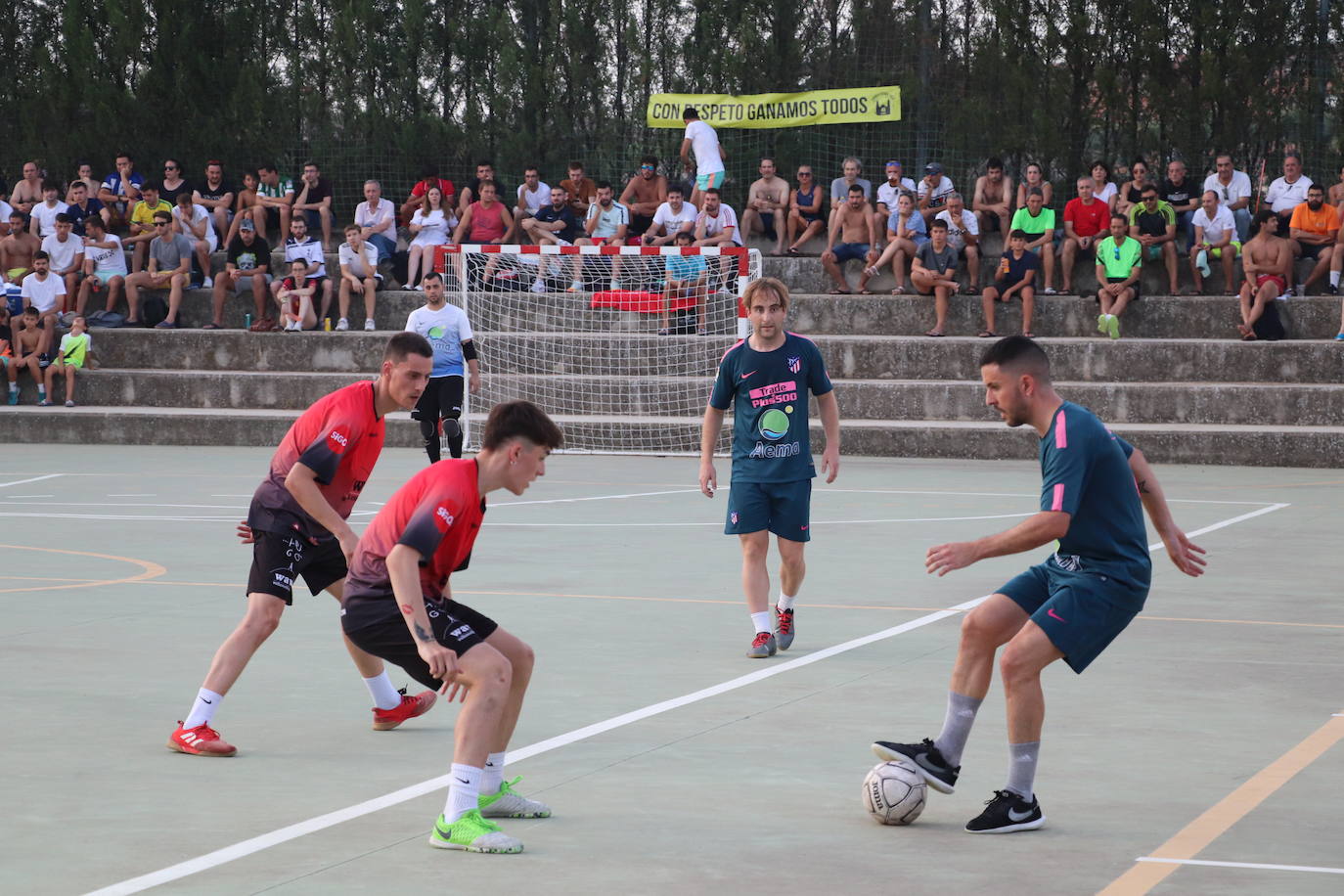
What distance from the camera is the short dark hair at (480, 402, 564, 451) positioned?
546cm

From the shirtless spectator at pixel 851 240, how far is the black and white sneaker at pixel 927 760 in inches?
776

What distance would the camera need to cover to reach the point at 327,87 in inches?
1206

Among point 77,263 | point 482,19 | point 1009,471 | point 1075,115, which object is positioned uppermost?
point 482,19

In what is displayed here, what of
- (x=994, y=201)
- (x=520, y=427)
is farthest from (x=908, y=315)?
(x=520, y=427)

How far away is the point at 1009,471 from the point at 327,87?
15.8m

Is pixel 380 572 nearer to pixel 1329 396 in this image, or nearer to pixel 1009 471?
pixel 1009 471

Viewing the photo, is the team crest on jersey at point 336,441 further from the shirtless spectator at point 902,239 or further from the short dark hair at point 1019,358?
the shirtless spectator at point 902,239

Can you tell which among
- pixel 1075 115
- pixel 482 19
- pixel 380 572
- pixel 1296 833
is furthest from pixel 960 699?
pixel 482 19

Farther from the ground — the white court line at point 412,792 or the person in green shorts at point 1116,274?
the person in green shorts at point 1116,274

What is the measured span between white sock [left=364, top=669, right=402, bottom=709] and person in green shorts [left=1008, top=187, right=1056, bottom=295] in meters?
18.4

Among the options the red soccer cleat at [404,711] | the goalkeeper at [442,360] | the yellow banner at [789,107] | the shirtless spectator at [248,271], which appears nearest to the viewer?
the red soccer cleat at [404,711]

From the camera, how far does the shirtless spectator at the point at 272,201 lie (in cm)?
2750

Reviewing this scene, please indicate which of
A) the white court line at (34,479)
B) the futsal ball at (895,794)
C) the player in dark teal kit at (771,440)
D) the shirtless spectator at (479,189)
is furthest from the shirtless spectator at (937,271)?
the futsal ball at (895,794)

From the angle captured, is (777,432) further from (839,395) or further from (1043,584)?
(839,395)
